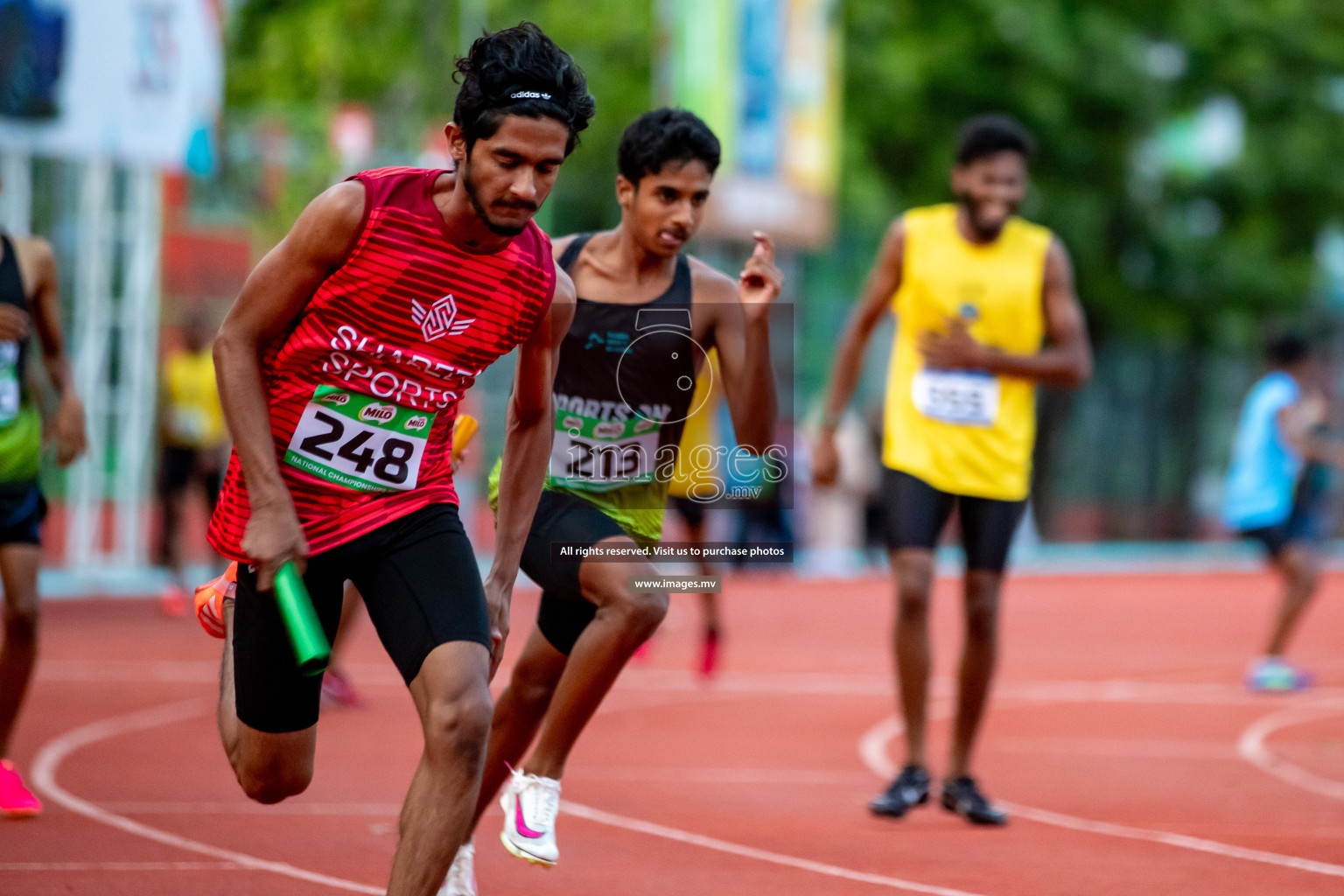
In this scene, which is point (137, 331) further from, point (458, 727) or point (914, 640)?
point (458, 727)

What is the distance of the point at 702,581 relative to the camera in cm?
589

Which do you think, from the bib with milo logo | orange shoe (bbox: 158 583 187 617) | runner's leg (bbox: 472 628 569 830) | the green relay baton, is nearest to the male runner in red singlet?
the green relay baton

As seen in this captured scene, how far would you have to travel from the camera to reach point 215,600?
470cm

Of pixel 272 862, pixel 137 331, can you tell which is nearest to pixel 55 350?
pixel 272 862

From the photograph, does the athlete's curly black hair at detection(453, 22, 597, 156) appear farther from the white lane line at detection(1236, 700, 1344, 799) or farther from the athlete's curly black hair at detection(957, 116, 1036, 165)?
the white lane line at detection(1236, 700, 1344, 799)

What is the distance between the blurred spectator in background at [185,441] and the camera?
15.3 metres

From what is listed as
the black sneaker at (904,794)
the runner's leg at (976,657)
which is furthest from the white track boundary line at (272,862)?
the runner's leg at (976,657)

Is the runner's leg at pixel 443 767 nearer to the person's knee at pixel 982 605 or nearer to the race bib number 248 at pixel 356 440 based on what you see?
the race bib number 248 at pixel 356 440

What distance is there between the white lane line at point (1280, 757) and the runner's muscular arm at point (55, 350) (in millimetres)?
5402

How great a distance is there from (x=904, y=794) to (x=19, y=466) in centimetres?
360

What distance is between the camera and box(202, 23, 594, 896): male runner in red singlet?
4.13m

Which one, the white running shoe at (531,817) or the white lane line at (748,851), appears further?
the white lane line at (748,851)

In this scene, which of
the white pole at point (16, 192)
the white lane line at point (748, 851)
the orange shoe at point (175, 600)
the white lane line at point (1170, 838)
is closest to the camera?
the white lane line at point (748, 851)

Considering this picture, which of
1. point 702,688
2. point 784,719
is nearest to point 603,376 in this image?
point 784,719
